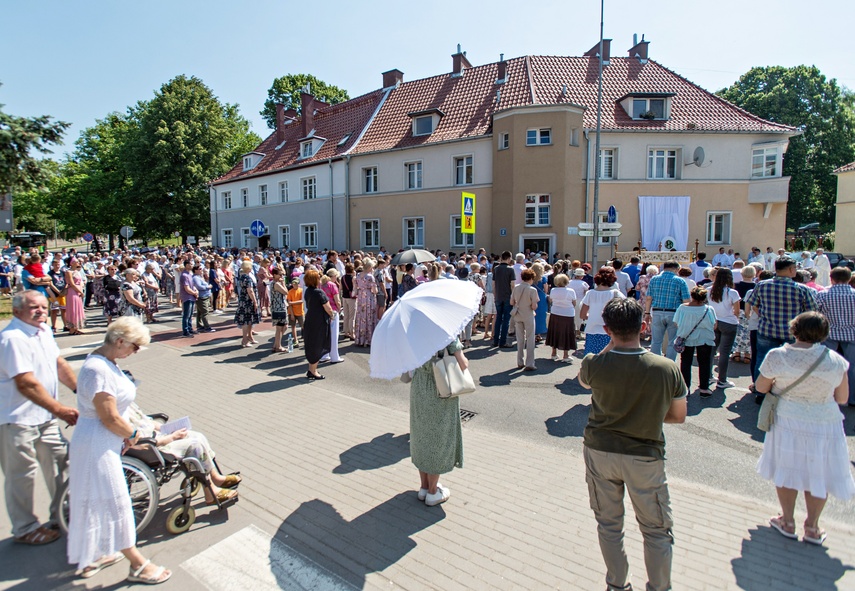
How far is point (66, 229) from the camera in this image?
2029 inches

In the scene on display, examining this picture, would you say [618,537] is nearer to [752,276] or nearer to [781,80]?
[752,276]

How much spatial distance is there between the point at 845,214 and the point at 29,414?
166ft

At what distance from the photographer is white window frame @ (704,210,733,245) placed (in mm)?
25578

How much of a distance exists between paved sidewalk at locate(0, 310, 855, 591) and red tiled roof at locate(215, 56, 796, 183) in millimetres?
22894

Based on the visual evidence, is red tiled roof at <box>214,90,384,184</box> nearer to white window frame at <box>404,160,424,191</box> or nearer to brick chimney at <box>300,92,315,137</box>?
brick chimney at <box>300,92,315,137</box>

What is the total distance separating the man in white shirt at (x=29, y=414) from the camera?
3721 mm

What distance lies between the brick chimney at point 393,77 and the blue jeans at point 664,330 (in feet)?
99.3

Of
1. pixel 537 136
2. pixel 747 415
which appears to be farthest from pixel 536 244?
pixel 747 415

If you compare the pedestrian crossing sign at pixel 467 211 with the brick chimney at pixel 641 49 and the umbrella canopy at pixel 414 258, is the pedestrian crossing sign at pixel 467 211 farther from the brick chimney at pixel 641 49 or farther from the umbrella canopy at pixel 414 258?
the brick chimney at pixel 641 49

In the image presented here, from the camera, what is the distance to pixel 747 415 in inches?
266

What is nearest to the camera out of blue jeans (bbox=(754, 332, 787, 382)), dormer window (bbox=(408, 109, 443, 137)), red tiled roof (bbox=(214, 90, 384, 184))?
blue jeans (bbox=(754, 332, 787, 382))

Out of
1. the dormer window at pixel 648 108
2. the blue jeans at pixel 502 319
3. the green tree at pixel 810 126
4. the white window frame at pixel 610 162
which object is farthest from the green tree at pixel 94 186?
the green tree at pixel 810 126

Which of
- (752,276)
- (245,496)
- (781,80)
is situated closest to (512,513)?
(245,496)

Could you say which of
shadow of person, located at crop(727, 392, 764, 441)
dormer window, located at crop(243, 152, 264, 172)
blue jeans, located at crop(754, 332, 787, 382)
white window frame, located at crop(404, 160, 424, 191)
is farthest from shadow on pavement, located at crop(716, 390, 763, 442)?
dormer window, located at crop(243, 152, 264, 172)
